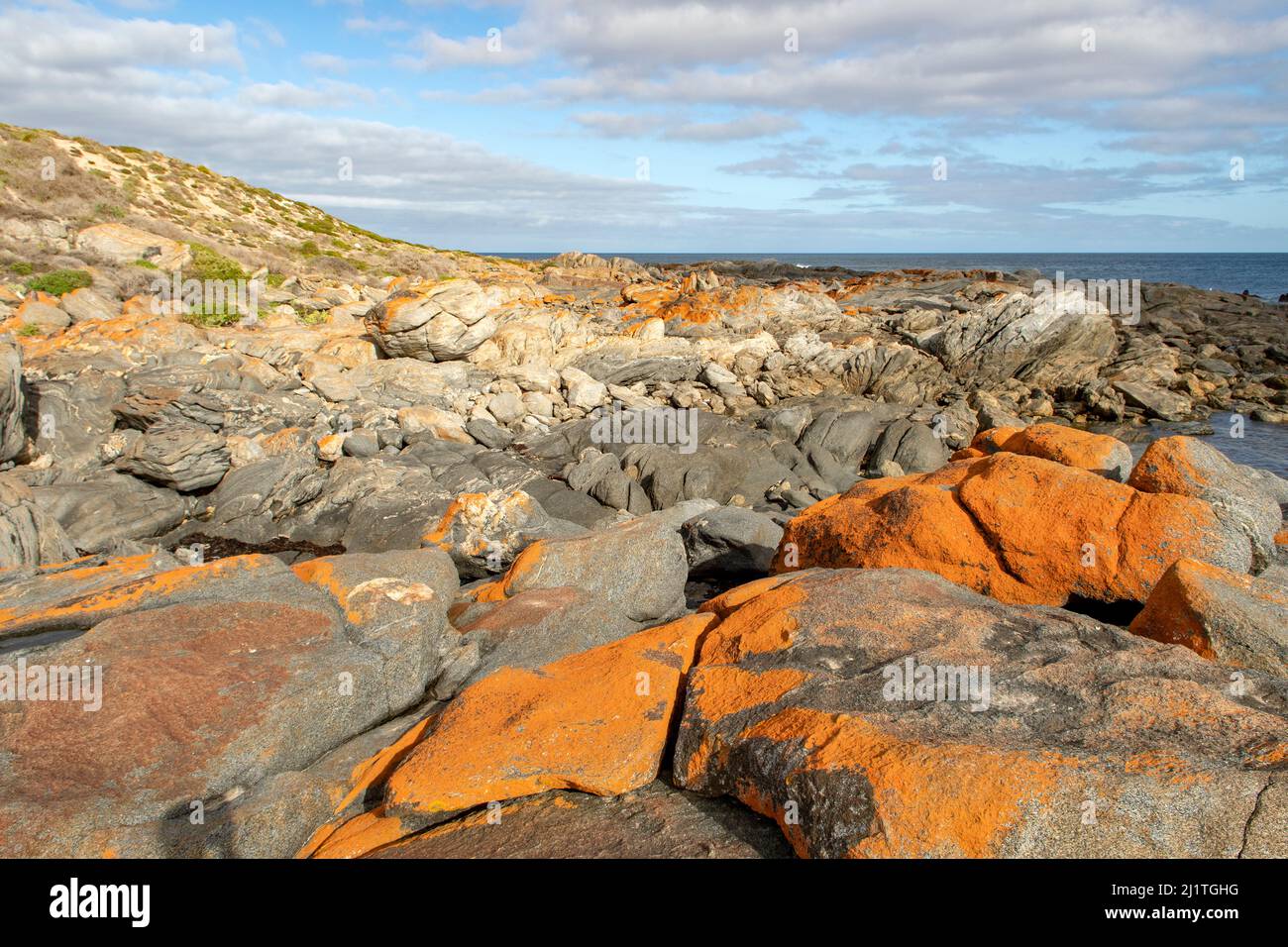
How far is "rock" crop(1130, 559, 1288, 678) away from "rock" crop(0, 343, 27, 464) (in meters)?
19.9

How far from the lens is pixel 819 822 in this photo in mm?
4020

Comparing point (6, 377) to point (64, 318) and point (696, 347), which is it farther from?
point (696, 347)

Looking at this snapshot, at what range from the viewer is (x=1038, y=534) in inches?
305

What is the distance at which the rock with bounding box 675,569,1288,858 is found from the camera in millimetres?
3719

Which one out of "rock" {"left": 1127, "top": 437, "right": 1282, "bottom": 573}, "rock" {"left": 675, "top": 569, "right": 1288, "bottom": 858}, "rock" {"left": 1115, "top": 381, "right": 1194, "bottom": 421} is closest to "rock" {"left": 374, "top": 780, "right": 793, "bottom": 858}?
"rock" {"left": 675, "top": 569, "right": 1288, "bottom": 858}

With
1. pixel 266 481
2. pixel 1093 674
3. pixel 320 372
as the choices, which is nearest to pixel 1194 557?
pixel 1093 674

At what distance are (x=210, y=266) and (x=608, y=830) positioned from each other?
127ft

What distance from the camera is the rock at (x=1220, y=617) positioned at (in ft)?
18.3

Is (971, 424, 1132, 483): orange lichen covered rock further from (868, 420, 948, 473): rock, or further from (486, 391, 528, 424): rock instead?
(486, 391, 528, 424): rock

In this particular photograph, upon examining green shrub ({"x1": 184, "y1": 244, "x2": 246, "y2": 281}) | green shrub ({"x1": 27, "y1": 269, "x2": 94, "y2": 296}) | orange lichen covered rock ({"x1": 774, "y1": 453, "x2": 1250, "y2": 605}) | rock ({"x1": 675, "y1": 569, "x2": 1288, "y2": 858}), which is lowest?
rock ({"x1": 675, "y1": 569, "x2": 1288, "y2": 858})

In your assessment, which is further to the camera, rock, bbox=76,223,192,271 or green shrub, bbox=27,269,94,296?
rock, bbox=76,223,192,271

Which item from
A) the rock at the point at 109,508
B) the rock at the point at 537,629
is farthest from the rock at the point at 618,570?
the rock at the point at 109,508

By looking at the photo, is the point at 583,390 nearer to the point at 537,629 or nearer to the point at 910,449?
the point at 910,449

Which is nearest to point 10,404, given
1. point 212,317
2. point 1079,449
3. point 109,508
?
point 109,508
